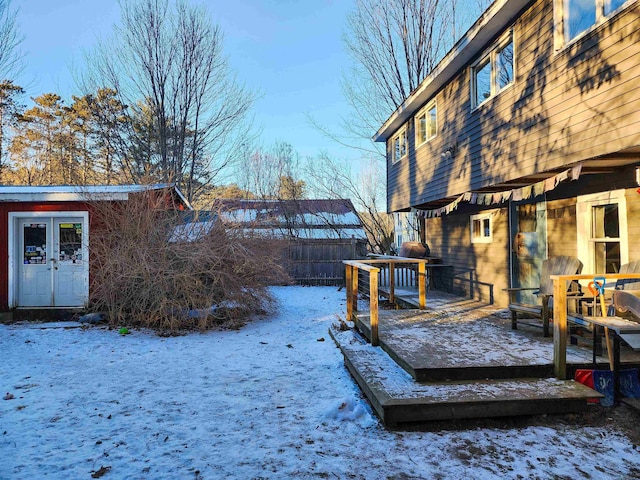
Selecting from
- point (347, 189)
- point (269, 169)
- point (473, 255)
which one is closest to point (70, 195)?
point (473, 255)

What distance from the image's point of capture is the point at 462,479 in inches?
98.9

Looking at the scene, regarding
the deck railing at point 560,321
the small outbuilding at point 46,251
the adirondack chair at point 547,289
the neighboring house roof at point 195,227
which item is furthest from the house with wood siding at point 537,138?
the small outbuilding at point 46,251

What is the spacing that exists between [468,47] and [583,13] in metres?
2.56

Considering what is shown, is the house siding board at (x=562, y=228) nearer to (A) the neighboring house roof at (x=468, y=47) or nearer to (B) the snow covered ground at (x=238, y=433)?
(A) the neighboring house roof at (x=468, y=47)

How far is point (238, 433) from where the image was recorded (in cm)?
322

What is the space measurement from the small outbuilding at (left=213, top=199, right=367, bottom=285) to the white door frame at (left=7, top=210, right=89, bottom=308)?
302 centimetres

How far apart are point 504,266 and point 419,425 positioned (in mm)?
5083

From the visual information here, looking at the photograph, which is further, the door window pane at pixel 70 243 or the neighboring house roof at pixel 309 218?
the neighboring house roof at pixel 309 218

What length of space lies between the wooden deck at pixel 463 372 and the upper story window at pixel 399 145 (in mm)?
7360

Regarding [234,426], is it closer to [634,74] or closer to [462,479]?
[462,479]

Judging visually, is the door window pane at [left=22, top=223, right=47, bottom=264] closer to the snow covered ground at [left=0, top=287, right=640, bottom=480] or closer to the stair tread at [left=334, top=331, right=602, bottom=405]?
the snow covered ground at [left=0, top=287, right=640, bottom=480]

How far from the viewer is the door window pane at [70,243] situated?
356 inches

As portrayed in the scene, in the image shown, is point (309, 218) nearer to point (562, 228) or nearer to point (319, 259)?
point (319, 259)

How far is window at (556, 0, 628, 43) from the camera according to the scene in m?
4.35
